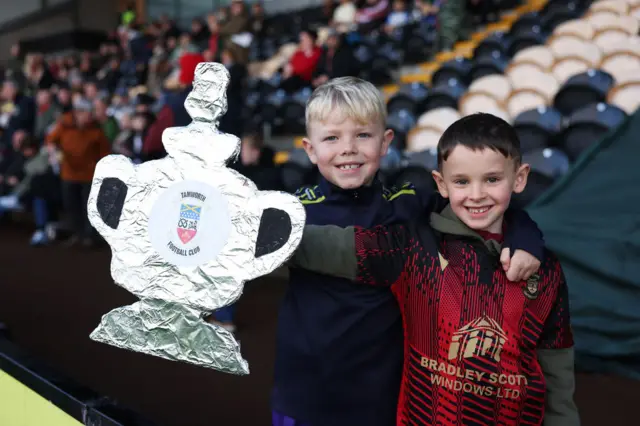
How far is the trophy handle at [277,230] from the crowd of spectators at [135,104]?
213 centimetres

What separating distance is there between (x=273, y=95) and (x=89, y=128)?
2.53 m

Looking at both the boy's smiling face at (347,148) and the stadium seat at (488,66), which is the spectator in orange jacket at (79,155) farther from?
the boy's smiling face at (347,148)

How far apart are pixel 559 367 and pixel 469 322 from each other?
20 cm

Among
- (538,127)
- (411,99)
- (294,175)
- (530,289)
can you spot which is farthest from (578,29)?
(530,289)

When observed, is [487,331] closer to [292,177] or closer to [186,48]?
[292,177]

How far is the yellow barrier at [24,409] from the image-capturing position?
1.40 metres

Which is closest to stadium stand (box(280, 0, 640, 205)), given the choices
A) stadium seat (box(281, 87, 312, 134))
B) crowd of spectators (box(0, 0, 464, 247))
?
crowd of spectators (box(0, 0, 464, 247))

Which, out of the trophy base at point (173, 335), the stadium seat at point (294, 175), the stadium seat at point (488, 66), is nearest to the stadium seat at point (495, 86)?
the stadium seat at point (488, 66)

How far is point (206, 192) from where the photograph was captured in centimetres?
109

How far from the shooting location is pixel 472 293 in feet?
3.39

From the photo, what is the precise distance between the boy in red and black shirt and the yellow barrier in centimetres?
79

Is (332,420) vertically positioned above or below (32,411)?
above

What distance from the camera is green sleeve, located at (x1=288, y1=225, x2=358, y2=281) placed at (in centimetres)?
106

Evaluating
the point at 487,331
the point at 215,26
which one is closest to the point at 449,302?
the point at 487,331
